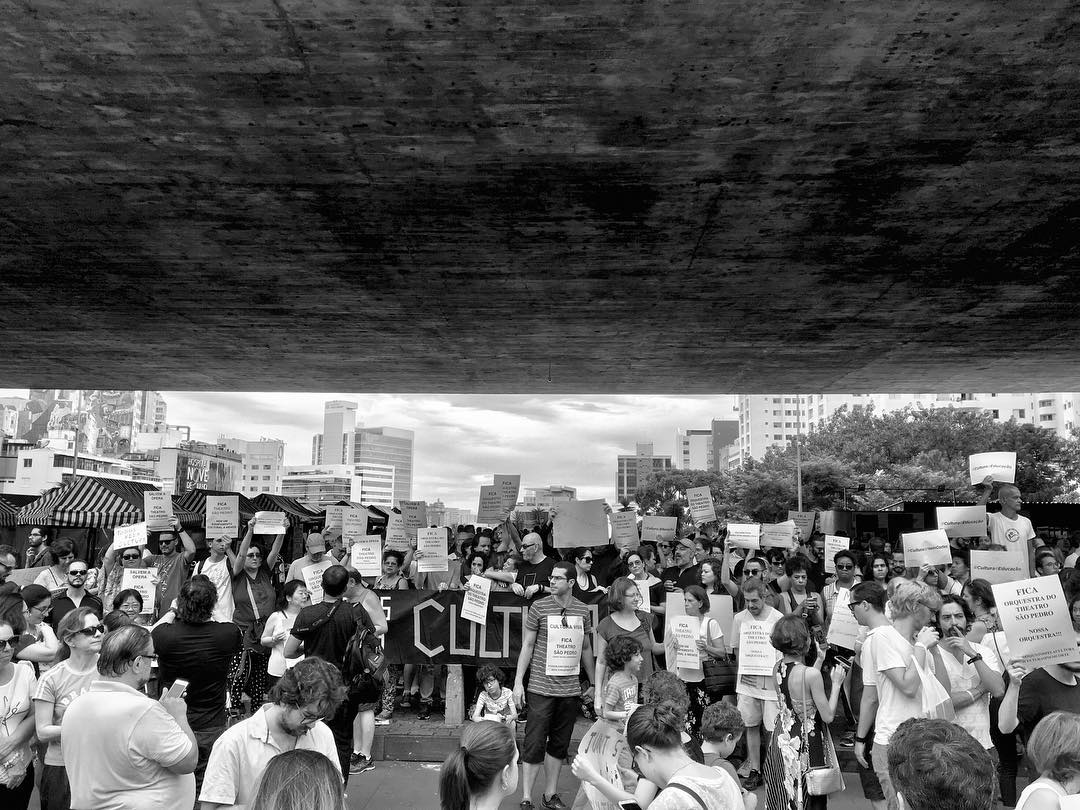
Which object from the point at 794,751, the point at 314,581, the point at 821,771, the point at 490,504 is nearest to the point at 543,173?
the point at 314,581

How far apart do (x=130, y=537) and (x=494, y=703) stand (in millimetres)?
5400

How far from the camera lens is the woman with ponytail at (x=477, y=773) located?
2.87 m

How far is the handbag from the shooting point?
195 inches

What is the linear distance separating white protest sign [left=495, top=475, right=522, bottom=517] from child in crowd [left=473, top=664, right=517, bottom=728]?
25.6ft

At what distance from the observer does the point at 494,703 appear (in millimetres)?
6598

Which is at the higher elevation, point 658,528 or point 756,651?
point 658,528

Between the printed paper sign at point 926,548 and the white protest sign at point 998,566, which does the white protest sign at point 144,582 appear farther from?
the white protest sign at point 998,566

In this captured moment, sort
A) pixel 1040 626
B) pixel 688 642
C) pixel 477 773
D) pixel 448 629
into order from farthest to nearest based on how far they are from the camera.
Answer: pixel 448 629 < pixel 688 642 < pixel 1040 626 < pixel 477 773

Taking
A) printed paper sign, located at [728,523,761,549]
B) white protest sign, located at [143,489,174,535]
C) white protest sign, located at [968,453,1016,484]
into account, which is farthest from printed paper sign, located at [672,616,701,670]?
Answer: white protest sign, located at [143,489,174,535]

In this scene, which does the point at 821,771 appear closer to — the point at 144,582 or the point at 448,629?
the point at 448,629

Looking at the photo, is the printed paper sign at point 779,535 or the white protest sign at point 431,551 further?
the printed paper sign at point 779,535

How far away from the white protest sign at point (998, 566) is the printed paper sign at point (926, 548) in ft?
2.01

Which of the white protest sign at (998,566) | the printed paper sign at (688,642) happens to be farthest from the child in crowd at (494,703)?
the white protest sign at (998,566)

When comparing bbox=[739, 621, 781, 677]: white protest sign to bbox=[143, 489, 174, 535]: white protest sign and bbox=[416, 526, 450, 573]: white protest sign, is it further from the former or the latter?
bbox=[143, 489, 174, 535]: white protest sign
